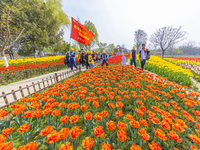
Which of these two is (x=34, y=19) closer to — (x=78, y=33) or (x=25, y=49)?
(x=25, y=49)

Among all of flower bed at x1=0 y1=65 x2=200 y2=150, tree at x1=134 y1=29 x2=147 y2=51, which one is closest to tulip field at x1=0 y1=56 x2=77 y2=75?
flower bed at x1=0 y1=65 x2=200 y2=150

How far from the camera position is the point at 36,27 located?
14367 mm

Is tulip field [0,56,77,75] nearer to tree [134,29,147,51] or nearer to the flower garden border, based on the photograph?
the flower garden border

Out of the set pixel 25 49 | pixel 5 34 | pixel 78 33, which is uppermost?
pixel 25 49

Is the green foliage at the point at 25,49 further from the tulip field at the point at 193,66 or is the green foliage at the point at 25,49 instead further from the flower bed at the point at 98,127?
the tulip field at the point at 193,66

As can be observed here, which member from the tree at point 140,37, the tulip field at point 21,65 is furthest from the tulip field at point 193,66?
the tree at point 140,37

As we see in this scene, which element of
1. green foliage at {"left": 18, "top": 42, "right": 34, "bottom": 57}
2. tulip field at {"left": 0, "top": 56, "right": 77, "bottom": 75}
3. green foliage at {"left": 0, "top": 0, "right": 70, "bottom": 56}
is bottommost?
tulip field at {"left": 0, "top": 56, "right": 77, "bottom": 75}

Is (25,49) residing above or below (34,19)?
below

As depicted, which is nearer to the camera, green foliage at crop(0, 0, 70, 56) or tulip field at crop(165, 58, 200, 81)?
tulip field at crop(165, 58, 200, 81)

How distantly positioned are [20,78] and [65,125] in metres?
7.29

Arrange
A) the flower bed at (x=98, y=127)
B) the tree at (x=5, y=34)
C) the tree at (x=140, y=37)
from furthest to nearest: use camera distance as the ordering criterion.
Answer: the tree at (x=140, y=37) < the tree at (x=5, y=34) < the flower bed at (x=98, y=127)

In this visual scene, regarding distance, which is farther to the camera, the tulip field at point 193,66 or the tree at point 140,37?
the tree at point 140,37

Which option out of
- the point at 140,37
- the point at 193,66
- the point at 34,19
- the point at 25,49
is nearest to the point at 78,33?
the point at 193,66

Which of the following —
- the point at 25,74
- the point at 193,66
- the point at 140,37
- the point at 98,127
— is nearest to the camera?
the point at 98,127
